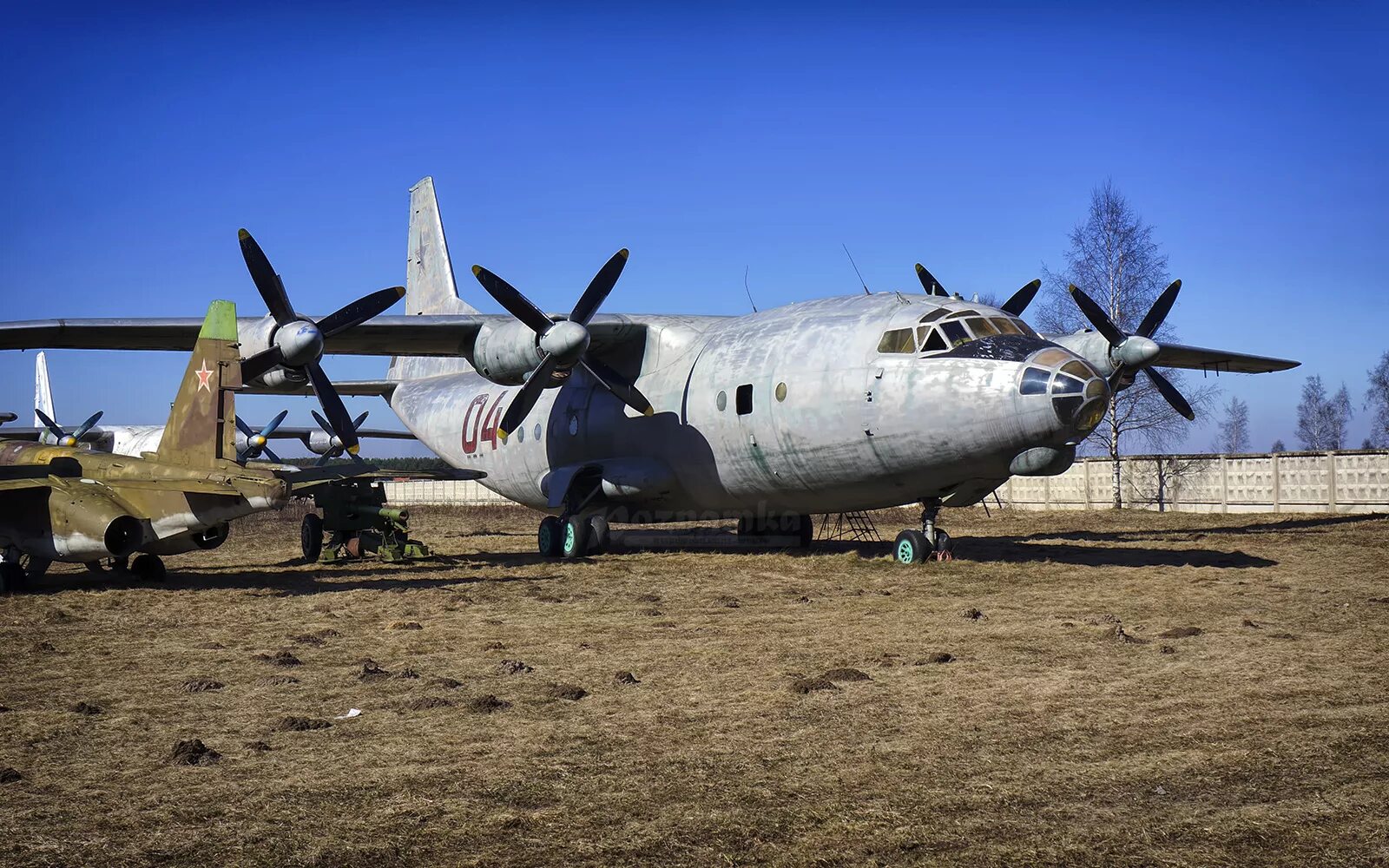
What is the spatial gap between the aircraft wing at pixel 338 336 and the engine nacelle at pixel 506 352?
0.44m

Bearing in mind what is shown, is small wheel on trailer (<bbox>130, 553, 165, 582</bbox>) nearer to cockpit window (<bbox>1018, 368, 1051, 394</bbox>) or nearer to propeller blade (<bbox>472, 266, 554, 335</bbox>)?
propeller blade (<bbox>472, 266, 554, 335</bbox>)

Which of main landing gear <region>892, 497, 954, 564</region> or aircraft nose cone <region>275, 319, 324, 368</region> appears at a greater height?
aircraft nose cone <region>275, 319, 324, 368</region>

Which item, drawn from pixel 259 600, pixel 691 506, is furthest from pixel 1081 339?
pixel 259 600

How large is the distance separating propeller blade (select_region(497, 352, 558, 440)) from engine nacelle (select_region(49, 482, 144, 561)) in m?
6.56

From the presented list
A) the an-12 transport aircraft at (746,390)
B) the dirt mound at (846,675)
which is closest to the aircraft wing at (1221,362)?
the an-12 transport aircraft at (746,390)

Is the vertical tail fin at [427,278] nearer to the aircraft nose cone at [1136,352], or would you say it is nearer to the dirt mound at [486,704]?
the aircraft nose cone at [1136,352]

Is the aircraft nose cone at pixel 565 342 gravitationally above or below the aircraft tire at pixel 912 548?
above

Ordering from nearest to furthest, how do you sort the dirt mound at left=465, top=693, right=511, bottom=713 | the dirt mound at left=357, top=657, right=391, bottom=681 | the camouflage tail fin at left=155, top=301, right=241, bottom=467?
the dirt mound at left=465, top=693, right=511, bottom=713, the dirt mound at left=357, top=657, right=391, bottom=681, the camouflage tail fin at left=155, top=301, right=241, bottom=467

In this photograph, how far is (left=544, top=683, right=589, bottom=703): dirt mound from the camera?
8.28 meters

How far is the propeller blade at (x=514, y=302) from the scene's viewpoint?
2014 centimetres

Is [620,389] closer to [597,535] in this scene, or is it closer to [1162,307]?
[597,535]

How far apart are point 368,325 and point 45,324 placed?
18.8 feet

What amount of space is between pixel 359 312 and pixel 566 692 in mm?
13421

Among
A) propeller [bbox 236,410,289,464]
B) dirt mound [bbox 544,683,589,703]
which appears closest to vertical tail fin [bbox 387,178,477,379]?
propeller [bbox 236,410,289,464]
